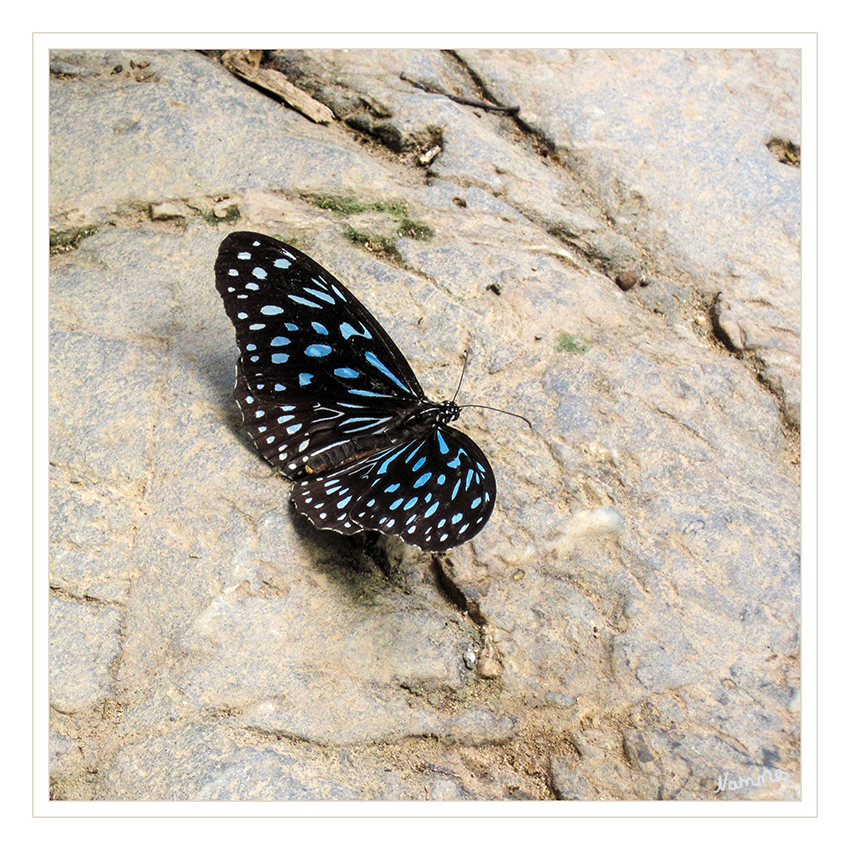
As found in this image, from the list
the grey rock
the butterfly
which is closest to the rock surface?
the grey rock

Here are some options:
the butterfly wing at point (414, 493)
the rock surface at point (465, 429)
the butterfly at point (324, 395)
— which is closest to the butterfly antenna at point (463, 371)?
the rock surface at point (465, 429)

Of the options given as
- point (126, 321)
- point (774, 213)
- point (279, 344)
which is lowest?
point (126, 321)

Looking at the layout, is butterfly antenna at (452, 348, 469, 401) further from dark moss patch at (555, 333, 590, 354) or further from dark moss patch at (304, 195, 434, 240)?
dark moss patch at (304, 195, 434, 240)

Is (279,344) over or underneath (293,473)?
over

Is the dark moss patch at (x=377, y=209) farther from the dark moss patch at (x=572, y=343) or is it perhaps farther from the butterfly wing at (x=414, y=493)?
the butterfly wing at (x=414, y=493)
